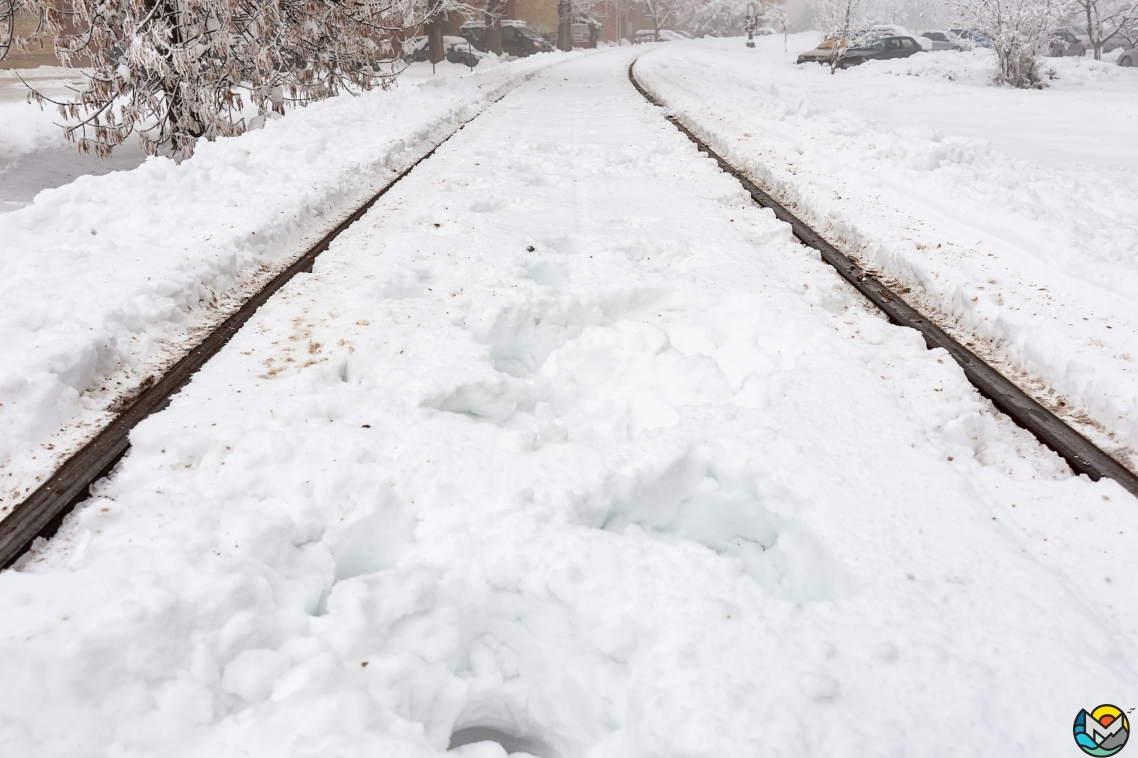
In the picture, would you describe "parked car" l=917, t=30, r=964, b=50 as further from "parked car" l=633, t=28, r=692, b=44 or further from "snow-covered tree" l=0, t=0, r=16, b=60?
"parked car" l=633, t=28, r=692, b=44

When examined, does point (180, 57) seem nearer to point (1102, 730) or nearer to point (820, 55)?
point (1102, 730)

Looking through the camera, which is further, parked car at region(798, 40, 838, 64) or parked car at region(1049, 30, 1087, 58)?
parked car at region(798, 40, 838, 64)

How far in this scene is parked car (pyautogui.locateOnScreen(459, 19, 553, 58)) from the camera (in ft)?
102

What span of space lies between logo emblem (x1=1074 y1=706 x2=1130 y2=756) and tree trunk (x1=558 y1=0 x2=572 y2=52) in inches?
1583

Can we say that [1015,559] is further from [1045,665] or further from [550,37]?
[550,37]

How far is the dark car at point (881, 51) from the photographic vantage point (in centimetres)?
2206

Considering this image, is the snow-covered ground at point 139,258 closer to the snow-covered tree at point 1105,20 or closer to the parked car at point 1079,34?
the snow-covered tree at point 1105,20

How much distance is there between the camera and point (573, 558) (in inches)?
78.5

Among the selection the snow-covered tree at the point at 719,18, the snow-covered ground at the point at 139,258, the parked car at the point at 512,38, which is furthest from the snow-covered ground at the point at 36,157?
the snow-covered tree at the point at 719,18

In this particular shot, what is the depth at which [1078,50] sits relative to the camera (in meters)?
22.3

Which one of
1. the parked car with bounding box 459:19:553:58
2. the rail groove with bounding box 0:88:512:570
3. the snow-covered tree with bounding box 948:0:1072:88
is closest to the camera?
the rail groove with bounding box 0:88:512:570

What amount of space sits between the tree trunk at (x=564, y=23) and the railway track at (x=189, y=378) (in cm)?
3714

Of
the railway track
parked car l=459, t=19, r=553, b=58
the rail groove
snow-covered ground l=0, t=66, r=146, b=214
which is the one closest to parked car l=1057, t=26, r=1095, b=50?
parked car l=459, t=19, r=553, b=58

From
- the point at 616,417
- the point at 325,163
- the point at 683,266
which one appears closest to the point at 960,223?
the point at 683,266
